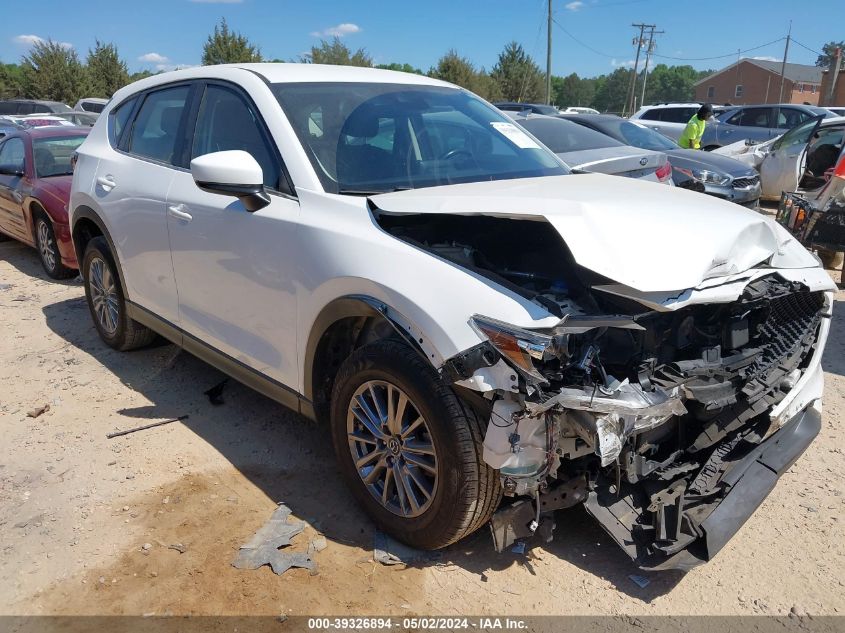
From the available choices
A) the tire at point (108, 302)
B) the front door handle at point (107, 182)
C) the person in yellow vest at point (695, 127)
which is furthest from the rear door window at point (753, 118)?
the front door handle at point (107, 182)

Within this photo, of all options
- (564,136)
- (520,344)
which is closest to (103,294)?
(520,344)

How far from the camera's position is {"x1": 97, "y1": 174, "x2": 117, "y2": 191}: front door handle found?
14.3 ft

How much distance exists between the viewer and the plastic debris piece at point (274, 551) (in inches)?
109

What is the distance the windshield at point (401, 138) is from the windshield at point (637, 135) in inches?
241

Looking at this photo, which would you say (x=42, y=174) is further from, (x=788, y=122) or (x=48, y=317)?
(x=788, y=122)

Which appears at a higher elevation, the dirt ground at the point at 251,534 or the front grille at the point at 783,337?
the front grille at the point at 783,337

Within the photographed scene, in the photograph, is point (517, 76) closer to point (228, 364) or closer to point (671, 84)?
point (228, 364)

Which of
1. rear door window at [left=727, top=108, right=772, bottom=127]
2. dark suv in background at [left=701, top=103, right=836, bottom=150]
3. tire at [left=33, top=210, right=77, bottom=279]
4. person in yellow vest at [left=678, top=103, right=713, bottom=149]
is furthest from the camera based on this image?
rear door window at [left=727, top=108, right=772, bottom=127]

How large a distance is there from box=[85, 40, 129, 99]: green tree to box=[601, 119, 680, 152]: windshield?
111 feet

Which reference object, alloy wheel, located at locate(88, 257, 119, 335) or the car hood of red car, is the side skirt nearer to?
alloy wheel, located at locate(88, 257, 119, 335)

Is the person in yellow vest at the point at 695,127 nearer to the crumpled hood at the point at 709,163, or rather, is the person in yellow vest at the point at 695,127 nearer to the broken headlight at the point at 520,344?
the crumpled hood at the point at 709,163

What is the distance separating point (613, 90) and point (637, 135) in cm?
10112

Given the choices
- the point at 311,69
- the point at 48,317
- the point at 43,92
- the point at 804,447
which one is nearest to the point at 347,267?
the point at 311,69

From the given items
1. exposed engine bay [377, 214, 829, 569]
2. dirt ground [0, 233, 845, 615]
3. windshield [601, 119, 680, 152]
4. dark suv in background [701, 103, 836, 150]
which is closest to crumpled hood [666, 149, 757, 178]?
windshield [601, 119, 680, 152]
